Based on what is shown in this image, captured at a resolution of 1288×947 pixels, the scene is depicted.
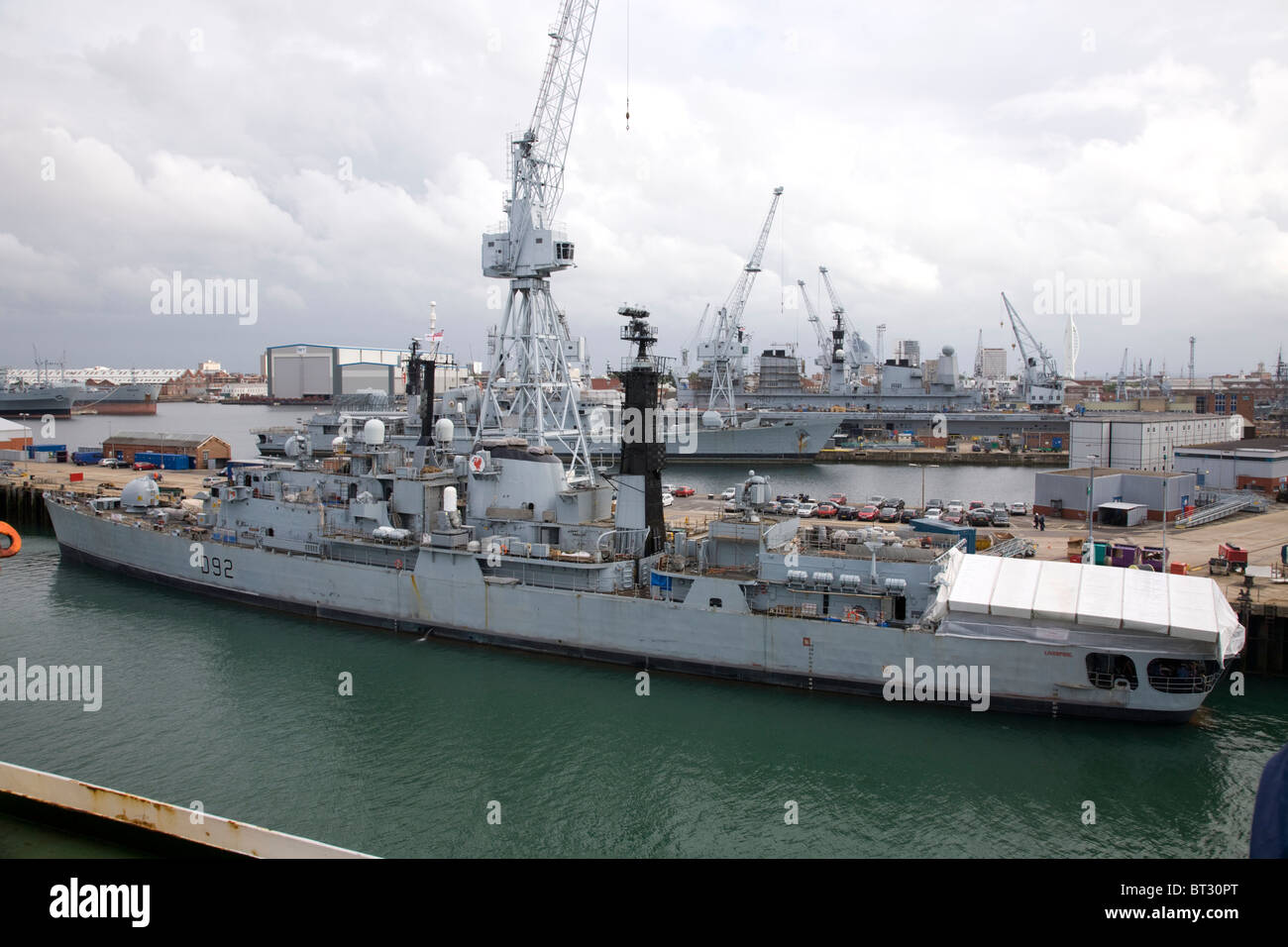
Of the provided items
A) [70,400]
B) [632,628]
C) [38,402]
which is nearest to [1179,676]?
[632,628]

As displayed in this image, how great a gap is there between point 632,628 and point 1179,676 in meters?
13.3

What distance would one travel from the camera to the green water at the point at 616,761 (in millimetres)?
15609

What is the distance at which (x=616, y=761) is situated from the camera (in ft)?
60.9

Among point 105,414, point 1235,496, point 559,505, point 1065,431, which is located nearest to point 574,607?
point 559,505

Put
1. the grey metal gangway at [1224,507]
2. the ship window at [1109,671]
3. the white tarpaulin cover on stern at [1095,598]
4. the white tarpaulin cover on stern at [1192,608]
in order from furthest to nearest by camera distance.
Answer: the grey metal gangway at [1224,507], the ship window at [1109,671], the white tarpaulin cover on stern at [1095,598], the white tarpaulin cover on stern at [1192,608]

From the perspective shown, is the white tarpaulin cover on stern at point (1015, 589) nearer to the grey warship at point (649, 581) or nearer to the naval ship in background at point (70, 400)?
the grey warship at point (649, 581)

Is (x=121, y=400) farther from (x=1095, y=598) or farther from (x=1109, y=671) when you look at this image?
(x=1109, y=671)

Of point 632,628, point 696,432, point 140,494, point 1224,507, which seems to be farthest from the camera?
point 696,432

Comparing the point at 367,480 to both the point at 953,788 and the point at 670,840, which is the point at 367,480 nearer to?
the point at 670,840

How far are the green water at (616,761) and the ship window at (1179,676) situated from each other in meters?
1.11

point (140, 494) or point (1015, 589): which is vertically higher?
point (140, 494)

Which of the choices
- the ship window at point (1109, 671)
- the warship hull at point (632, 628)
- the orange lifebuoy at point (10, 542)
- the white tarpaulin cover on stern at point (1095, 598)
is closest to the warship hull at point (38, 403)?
the warship hull at point (632, 628)

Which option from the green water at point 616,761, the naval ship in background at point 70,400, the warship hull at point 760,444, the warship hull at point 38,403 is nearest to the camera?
the green water at point 616,761
